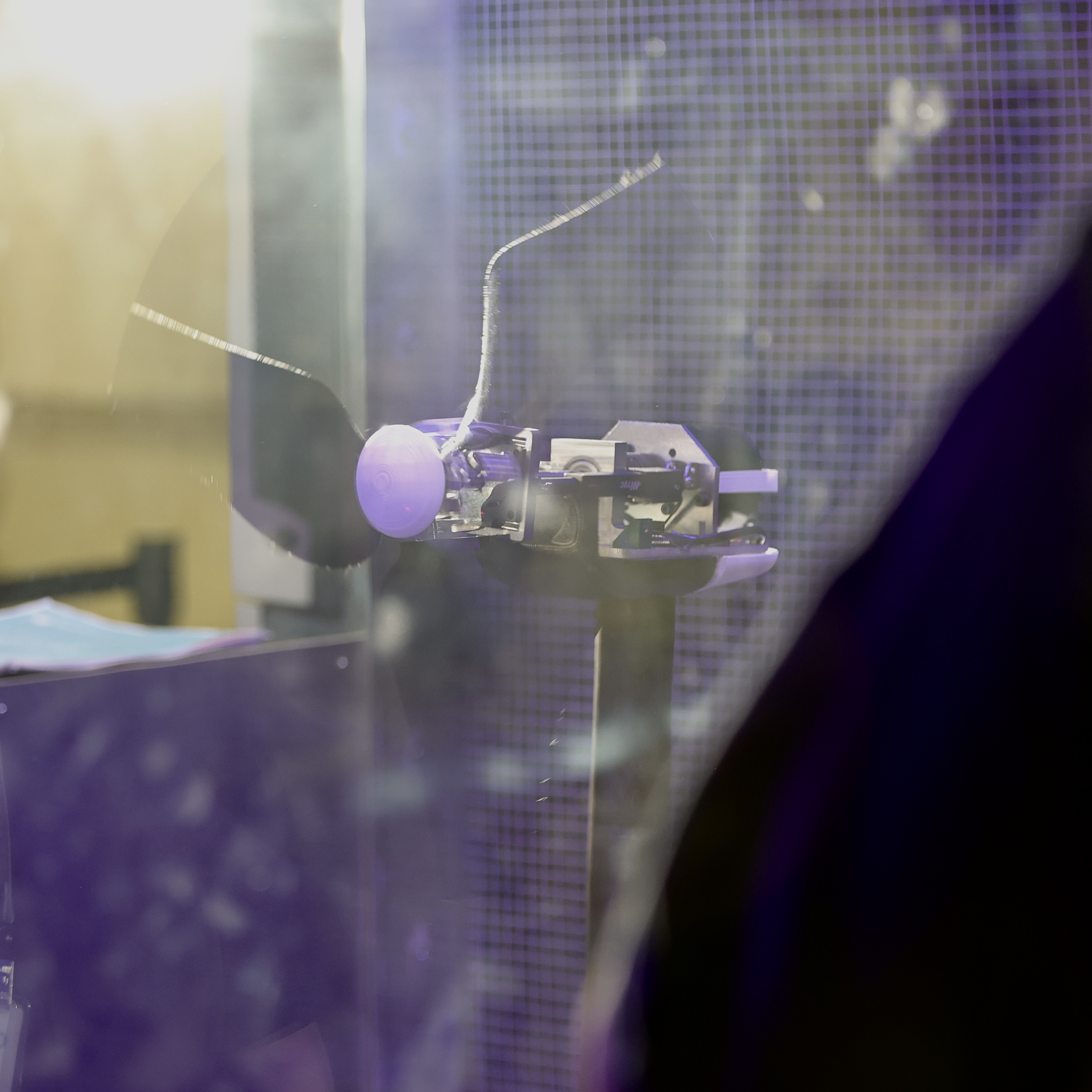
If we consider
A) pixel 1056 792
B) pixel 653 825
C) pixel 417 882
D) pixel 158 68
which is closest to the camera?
pixel 1056 792

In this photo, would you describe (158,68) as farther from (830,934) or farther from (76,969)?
(830,934)

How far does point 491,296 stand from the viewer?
887 millimetres

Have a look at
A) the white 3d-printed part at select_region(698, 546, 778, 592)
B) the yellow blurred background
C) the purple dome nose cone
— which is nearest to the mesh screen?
the white 3d-printed part at select_region(698, 546, 778, 592)

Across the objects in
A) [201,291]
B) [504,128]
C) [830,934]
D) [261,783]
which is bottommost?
[261,783]

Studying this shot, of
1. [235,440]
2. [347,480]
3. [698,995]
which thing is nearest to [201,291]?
[235,440]

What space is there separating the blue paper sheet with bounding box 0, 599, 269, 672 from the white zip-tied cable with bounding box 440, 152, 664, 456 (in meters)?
0.45

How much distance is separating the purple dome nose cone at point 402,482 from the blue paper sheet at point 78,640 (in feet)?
1.52

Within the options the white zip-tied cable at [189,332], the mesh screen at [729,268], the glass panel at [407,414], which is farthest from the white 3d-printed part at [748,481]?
the white zip-tied cable at [189,332]

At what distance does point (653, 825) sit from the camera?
844 mm

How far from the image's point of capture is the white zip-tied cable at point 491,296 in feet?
2.30

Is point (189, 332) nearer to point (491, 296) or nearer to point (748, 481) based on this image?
point (491, 296)

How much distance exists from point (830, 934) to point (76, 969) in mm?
800

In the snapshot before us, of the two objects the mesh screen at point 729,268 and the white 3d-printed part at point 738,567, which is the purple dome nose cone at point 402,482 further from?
the mesh screen at point 729,268

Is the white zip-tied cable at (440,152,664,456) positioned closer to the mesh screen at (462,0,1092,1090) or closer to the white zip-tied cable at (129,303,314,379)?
the mesh screen at (462,0,1092,1090)
